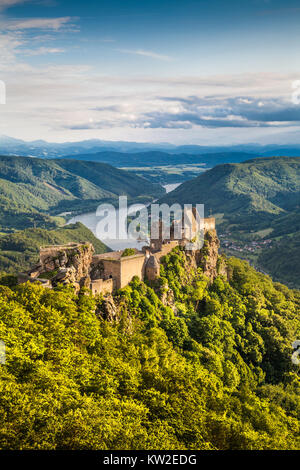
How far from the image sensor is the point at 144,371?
3869cm

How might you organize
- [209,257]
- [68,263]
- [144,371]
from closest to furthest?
[144,371]
[68,263]
[209,257]

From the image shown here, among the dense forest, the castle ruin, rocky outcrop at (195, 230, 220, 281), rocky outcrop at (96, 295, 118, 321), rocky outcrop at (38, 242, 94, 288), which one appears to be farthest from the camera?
rocky outcrop at (195, 230, 220, 281)

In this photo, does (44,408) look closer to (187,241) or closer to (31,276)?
(31,276)

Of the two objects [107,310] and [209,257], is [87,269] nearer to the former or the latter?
[107,310]

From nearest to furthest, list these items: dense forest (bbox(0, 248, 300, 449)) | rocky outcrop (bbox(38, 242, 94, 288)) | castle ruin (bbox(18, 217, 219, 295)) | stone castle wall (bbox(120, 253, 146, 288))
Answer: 1. dense forest (bbox(0, 248, 300, 449))
2. rocky outcrop (bbox(38, 242, 94, 288))
3. castle ruin (bbox(18, 217, 219, 295))
4. stone castle wall (bbox(120, 253, 146, 288))

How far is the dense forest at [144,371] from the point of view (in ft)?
87.9

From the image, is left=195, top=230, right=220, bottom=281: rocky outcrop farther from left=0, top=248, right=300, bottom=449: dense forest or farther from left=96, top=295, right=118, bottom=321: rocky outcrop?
left=96, top=295, right=118, bottom=321: rocky outcrop

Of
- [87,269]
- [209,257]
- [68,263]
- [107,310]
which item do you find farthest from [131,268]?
[209,257]

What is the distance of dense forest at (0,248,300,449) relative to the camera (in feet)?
87.9

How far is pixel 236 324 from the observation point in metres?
71.2

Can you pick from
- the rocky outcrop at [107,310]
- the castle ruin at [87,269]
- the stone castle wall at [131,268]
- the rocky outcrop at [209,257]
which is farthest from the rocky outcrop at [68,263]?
the rocky outcrop at [209,257]

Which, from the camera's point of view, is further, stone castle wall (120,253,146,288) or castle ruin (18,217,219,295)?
stone castle wall (120,253,146,288)

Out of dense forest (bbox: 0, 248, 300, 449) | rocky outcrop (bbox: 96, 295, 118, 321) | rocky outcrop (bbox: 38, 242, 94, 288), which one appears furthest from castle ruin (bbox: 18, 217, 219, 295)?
dense forest (bbox: 0, 248, 300, 449)
